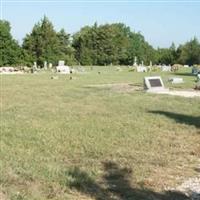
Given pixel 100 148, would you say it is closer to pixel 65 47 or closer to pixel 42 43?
pixel 42 43

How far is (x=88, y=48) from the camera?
96.9 m

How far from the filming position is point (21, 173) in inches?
280

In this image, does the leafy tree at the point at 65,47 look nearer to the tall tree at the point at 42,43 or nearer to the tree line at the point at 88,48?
the tree line at the point at 88,48

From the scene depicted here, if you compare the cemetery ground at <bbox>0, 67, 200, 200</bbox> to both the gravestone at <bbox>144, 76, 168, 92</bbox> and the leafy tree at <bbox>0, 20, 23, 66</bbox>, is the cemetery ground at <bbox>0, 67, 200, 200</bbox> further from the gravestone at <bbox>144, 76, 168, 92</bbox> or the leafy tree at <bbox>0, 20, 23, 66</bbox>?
the leafy tree at <bbox>0, 20, 23, 66</bbox>

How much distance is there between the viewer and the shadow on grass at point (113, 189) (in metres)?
6.28

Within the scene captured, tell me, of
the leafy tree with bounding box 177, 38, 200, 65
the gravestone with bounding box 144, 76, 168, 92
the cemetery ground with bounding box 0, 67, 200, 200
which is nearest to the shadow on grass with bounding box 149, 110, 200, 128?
the cemetery ground with bounding box 0, 67, 200, 200

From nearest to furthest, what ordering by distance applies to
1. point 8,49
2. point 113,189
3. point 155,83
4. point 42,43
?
point 113,189, point 155,83, point 8,49, point 42,43

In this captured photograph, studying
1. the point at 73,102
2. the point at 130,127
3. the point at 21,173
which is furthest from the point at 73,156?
the point at 73,102

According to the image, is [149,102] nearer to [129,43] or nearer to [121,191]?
[121,191]

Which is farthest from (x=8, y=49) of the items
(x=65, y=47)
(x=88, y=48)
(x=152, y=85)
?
(x=152, y=85)

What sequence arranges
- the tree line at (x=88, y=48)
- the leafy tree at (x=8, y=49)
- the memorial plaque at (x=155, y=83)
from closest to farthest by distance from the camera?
the memorial plaque at (x=155, y=83) < the leafy tree at (x=8, y=49) < the tree line at (x=88, y=48)

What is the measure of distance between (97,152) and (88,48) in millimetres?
88688

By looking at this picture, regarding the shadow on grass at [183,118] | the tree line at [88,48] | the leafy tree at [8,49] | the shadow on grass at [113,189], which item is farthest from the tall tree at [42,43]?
the shadow on grass at [113,189]

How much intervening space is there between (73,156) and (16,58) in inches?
2722
